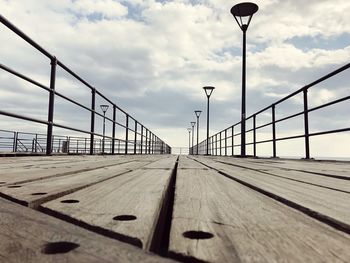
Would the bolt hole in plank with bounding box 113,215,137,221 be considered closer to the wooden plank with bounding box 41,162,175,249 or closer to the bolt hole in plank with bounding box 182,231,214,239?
the wooden plank with bounding box 41,162,175,249

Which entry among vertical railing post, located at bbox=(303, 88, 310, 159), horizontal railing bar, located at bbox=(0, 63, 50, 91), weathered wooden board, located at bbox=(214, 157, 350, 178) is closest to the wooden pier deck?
weathered wooden board, located at bbox=(214, 157, 350, 178)

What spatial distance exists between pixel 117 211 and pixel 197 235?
259 millimetres

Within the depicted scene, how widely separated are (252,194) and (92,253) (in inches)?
28.5

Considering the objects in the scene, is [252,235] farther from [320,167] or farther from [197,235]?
[320,167]

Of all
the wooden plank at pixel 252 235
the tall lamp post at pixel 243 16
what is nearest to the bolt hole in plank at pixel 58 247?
the wooden plank at pixel 252 235

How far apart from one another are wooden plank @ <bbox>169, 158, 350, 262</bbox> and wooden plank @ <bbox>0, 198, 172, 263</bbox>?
0.07m

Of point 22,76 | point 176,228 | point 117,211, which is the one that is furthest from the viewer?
point 22,76

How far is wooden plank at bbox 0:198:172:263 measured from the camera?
1.44 ft

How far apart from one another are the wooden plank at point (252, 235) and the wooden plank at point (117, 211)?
5 cm

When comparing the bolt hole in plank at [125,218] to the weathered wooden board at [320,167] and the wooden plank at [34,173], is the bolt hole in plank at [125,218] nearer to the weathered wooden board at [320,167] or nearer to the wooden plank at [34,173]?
the wooden plank at [34,173]

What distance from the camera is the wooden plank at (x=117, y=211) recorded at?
0.56 meters

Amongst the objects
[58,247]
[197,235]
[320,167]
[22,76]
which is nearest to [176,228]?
[197,235]

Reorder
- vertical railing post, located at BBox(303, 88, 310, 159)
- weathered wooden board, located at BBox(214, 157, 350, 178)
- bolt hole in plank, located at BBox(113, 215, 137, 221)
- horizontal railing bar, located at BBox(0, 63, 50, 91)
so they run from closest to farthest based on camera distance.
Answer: bolt hole in plank, located at BBox(113, 215, 137, 221) < weathered wooden board, located at BBox(214, 157, 350, 178) < horizontal railing bar, located at BBox(0, 63, 50, 91) < vertical railing post, located at BBox(303, 88, 310, 159)

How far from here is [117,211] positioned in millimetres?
756
